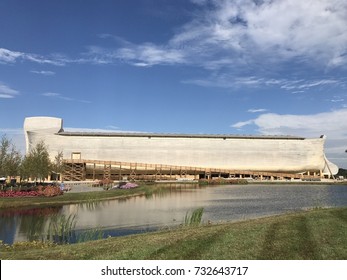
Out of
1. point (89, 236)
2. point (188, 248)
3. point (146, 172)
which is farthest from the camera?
point (146, 172)

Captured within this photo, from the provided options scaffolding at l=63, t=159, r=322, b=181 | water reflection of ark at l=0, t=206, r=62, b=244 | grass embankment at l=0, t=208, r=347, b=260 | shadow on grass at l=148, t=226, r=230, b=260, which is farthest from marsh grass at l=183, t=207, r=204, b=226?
scaffolding at l=63, t=159, r=322, b=181

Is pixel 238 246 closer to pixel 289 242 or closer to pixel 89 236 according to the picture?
pixel 289 242

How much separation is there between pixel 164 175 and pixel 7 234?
382 ft

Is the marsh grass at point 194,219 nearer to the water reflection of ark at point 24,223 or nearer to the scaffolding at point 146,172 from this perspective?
the water reflection of ark at point 24,223

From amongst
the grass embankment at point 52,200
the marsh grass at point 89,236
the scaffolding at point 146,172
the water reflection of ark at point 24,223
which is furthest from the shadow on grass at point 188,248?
the scaffolding at point 146,172

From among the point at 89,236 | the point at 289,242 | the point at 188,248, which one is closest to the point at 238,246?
the point at 188,248

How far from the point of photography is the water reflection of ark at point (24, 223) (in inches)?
831

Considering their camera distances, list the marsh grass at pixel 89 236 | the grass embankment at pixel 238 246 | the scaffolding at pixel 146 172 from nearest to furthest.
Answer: the grass embankment at pixel 238 246, the marsh grass at pixel 89 236, the scaffolding at pixel 146 172

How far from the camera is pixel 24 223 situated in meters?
25.9

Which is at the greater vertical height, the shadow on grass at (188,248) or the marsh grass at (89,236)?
the shadow on grass at (188,248)

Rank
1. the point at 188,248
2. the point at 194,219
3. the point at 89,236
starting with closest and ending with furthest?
the point at 188,248
the point at 89,236
the point at 194,219

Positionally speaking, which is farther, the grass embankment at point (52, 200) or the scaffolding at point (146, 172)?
the scaffolding at point (146, 172)

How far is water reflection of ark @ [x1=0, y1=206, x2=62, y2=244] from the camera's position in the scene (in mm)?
21102
